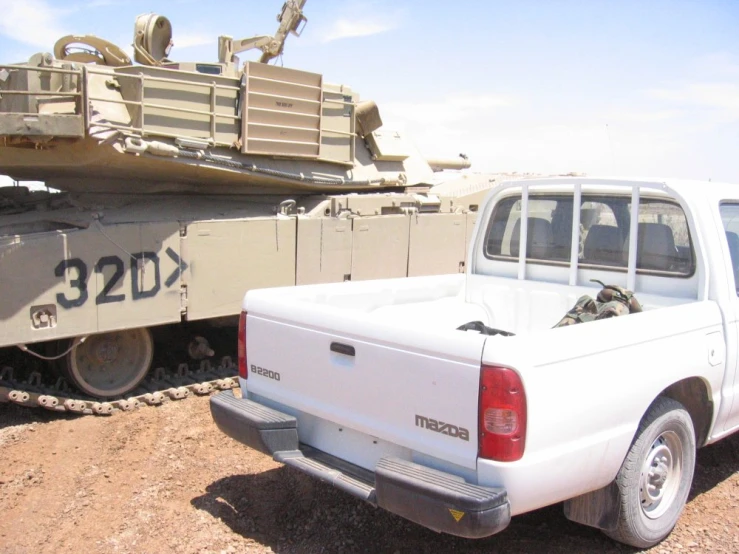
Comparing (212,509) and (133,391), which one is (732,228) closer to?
(212,509)

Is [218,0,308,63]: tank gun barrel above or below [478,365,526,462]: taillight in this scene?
above

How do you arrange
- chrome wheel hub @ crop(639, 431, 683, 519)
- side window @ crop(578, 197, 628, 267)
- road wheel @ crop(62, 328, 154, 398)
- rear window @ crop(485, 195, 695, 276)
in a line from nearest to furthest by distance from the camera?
chrome wheel hub @ crop(639, 431, 683, 519)
rear window @ crop(485, 195, 695, 276)
side window @ crop(578, 197, 628, 267)
road wheel @ crop(62, 328, 154, 398)

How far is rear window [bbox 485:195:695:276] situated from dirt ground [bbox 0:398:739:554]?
153cm

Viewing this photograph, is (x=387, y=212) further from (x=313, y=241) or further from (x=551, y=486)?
(x=551, y=486)

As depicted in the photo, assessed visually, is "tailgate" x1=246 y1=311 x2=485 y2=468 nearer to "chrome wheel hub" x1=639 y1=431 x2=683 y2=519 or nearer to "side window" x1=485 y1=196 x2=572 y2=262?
"chrome wheel hub" x1=639 y1=431 x2=683 y2=519

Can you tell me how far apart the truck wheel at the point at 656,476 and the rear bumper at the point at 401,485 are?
2.99 ft

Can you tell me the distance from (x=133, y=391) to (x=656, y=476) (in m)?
5.07

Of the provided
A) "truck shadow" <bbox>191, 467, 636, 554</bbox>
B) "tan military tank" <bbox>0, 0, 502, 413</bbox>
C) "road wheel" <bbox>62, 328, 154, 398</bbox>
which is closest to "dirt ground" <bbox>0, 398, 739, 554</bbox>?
"truck shadow" <bbox>191, 467, 636, 554</bbox>

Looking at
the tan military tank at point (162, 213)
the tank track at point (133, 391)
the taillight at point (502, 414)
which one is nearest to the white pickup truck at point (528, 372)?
the taillight at point (502, 414)

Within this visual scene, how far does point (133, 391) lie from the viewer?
24.6 feet

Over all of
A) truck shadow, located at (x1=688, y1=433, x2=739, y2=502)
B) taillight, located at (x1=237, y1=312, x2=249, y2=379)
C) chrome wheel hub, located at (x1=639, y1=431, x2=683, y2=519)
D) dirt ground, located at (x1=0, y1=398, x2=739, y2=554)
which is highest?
taillight, located at (x1=237, y1=312, x2=249, y2=379)

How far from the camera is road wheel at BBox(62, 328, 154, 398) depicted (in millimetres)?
7156

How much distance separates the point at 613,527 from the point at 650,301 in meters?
1.46

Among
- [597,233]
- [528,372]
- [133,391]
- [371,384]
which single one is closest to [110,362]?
[133,391]
